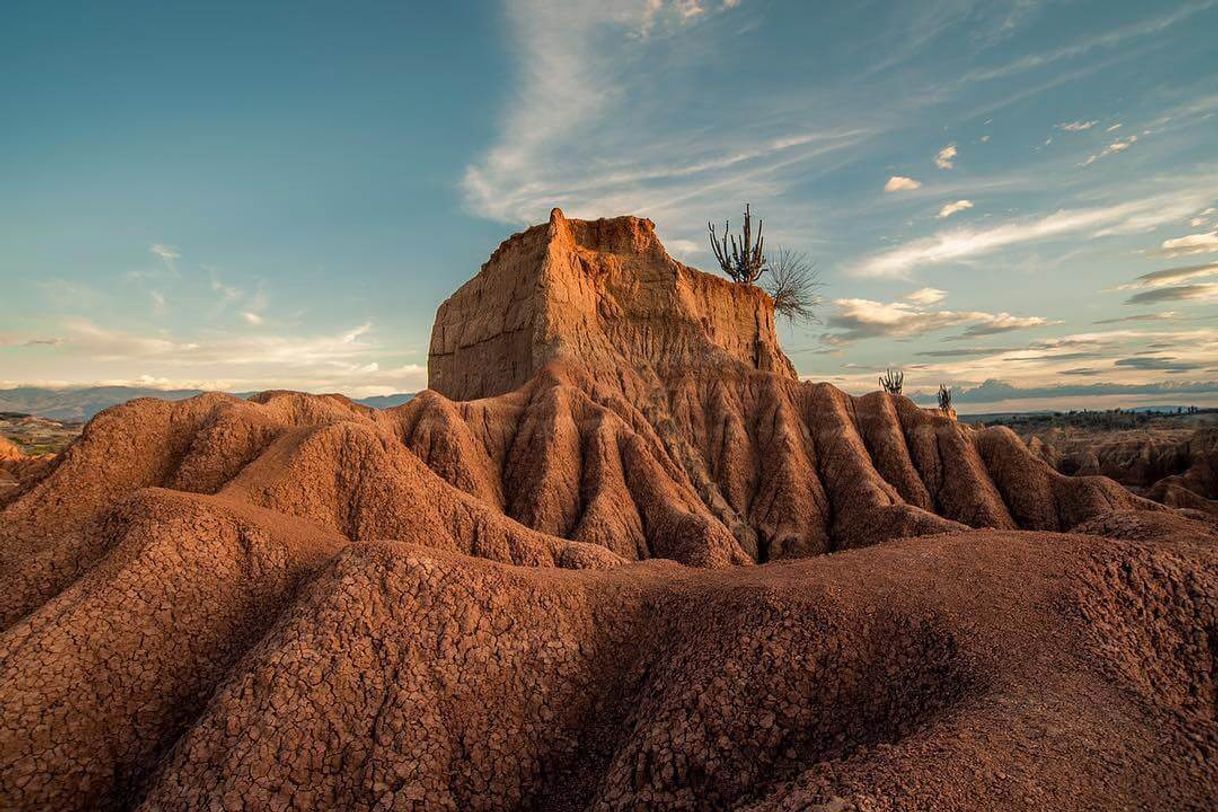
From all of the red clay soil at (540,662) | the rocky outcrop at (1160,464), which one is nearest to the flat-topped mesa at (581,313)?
the red clay soil at (540,662)

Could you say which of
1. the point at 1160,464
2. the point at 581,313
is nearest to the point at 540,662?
the point at 581,313

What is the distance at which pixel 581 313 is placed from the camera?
133 feet

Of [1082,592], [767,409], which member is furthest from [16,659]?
[767,409]

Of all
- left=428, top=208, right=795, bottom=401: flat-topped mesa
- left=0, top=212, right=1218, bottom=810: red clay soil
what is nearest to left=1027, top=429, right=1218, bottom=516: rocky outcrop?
left=428, top=208, right=795, bottom=401: flat-topped mesa

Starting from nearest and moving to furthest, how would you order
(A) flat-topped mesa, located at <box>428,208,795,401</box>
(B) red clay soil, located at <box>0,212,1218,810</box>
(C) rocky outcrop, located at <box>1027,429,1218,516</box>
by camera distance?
(B) red clay soil, located at <box>0,212,1218,810</box> < (A) flat-topped mesa, located at <box>428,208,795,401</box> < (C) rocky outcrop, located at <box>1027,429,1218,516</box>

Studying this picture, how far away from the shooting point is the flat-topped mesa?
39.1 meters

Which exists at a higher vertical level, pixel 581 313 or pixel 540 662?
pixel 581 313

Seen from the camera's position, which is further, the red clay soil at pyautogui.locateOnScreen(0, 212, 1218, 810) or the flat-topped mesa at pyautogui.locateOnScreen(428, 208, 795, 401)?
the flat-topped mesa at pyautogui.locateOnScreen(428, 208, 795, 401)

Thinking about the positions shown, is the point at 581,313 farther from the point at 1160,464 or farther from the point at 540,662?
the point at 1160,464

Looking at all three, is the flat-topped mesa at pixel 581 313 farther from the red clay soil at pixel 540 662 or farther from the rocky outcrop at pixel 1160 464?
the rocky outcrop at pixel 1160 464

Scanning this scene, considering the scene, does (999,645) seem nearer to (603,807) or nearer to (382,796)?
(603,807)

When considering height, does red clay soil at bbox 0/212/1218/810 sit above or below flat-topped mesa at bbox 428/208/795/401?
below

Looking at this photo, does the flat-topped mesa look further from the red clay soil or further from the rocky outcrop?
the rocky outcrop

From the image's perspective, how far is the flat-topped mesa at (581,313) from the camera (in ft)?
128
